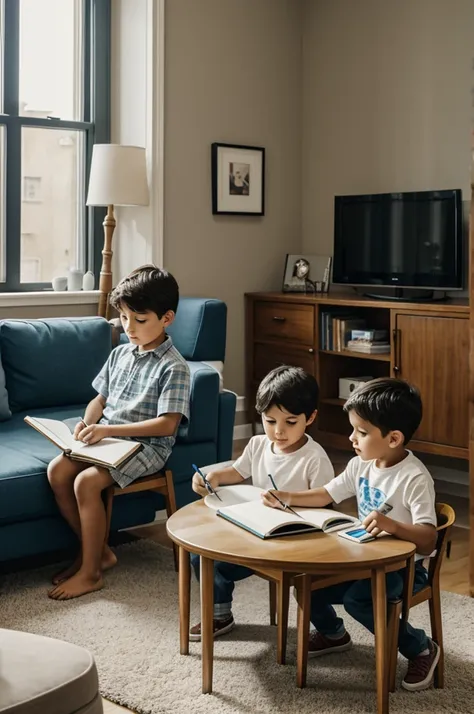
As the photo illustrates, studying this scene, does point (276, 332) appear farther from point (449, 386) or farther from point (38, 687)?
point (38, 687)

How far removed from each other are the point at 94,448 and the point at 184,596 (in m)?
0.75

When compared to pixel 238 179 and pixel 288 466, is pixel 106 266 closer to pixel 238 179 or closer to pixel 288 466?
pixel 238 179

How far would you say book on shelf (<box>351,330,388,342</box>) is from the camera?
452 cm

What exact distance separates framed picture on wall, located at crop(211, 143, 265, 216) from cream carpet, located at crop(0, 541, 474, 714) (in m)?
2.53

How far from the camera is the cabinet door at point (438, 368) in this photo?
4.03m

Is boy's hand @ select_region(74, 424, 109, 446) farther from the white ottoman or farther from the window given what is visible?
the window

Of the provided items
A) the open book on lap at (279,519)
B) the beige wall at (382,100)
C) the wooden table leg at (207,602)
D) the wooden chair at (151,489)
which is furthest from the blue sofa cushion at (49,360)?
the beige wall at (382,100)

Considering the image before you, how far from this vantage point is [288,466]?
7.87ft

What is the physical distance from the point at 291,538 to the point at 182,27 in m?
3.49

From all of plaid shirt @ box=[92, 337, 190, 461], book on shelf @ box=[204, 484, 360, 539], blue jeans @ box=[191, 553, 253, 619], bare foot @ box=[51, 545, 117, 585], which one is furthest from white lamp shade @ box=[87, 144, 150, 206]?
book on shelf @ box=[204, 484, 360, 539]

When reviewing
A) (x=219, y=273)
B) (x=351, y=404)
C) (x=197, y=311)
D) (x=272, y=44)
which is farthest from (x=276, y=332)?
(x=351, y=404)

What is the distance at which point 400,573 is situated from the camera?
2.15 metres

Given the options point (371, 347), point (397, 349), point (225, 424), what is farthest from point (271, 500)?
point (371, 347)

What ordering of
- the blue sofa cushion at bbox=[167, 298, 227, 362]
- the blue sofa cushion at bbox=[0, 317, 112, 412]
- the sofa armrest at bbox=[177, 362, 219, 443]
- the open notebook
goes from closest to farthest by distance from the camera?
the open notebook
the sofa armrest at bbox=[177, 362, 219, 443]
the blue sofa cushion at bbox=[0, 317, 112, 412]
the blue sofa cushion at bbox=[167, 298, 227, 362]
